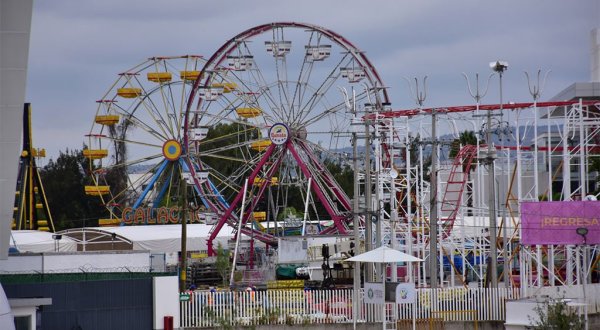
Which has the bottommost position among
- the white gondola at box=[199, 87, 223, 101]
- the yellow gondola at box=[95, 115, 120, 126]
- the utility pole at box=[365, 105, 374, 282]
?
the utility pole at box=[365, 105, 374, 282]

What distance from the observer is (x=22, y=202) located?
68.4 metres

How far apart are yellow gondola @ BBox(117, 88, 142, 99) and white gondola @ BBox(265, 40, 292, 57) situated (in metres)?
22.8

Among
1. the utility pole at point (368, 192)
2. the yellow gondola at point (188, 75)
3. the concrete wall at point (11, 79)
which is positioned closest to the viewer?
the concrete wall at point (11, 79)

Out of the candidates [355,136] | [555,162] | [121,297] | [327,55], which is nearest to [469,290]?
[355,136]

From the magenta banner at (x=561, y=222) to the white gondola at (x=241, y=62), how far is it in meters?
23.1

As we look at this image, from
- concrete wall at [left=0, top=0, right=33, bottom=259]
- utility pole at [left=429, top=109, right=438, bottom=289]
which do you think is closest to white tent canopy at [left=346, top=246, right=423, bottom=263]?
utility pole at [left=429, top=109, right=438, bottom=289]

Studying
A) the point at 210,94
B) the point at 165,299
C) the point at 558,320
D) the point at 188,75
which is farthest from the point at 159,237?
the point at 558,320

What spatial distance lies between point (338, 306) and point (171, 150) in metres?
39.3

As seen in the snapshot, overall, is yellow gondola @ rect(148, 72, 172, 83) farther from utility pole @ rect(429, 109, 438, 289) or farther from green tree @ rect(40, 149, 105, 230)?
utility pole @ rect(429, 109, 438, 289)

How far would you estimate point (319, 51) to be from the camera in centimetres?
5678

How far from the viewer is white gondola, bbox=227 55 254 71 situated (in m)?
57.3

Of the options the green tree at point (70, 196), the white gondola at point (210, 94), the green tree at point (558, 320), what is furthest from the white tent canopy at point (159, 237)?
the green tree at point (70, 196)

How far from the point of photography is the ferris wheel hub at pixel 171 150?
73188 mm

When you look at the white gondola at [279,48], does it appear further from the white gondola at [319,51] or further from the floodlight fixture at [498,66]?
the floodlight fixture at [498,66]
